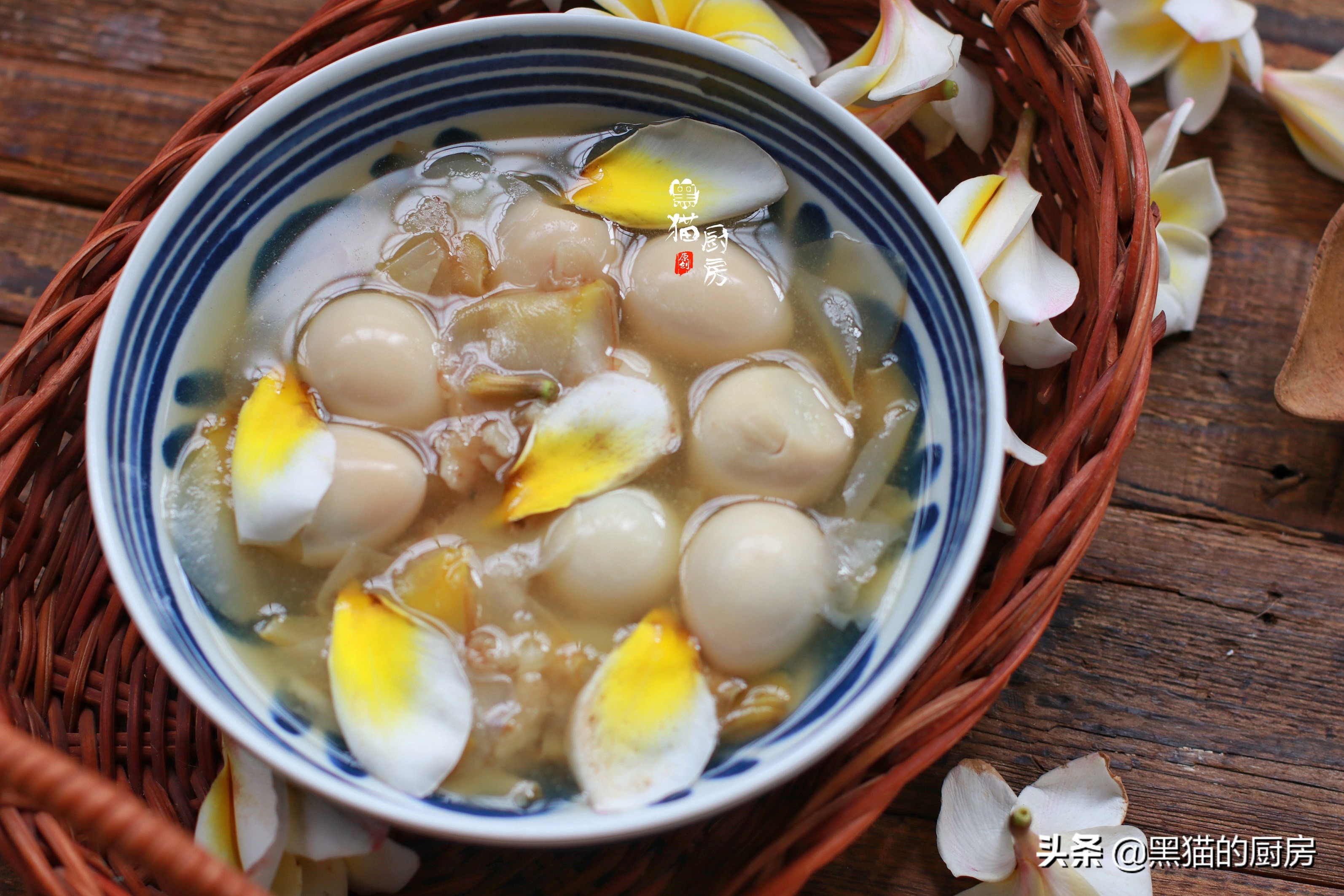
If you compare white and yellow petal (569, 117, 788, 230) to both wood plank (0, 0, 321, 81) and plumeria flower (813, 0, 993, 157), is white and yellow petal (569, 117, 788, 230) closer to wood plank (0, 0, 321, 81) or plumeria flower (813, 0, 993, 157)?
plumeria flower (813, 0, 993, 157)

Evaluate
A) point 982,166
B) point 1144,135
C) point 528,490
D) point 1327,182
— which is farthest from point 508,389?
point 1327,182

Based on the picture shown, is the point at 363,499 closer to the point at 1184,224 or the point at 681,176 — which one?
the point at 681,176

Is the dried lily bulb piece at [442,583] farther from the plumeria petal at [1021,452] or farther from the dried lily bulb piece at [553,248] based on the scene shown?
the plumeria petal at [1021,452]

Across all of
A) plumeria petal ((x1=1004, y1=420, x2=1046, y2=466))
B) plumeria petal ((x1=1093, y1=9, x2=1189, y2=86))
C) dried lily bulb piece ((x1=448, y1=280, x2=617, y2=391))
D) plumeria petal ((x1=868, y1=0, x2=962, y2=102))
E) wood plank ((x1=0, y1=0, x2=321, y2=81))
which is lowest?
plumeria petal ((x1=1004, y1=420, x2=1046, y2=466))

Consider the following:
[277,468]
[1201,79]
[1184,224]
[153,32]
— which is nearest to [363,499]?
[277,468]

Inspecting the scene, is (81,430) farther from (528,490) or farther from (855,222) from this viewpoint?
(855,222)

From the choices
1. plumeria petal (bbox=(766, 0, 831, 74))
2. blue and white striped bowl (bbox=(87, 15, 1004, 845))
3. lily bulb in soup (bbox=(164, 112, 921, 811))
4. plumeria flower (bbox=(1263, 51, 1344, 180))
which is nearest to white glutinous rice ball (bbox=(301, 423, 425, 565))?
lily bulb in soup (bbox=(164, 112, 921, 811))

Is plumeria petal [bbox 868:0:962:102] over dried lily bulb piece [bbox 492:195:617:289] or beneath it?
over
